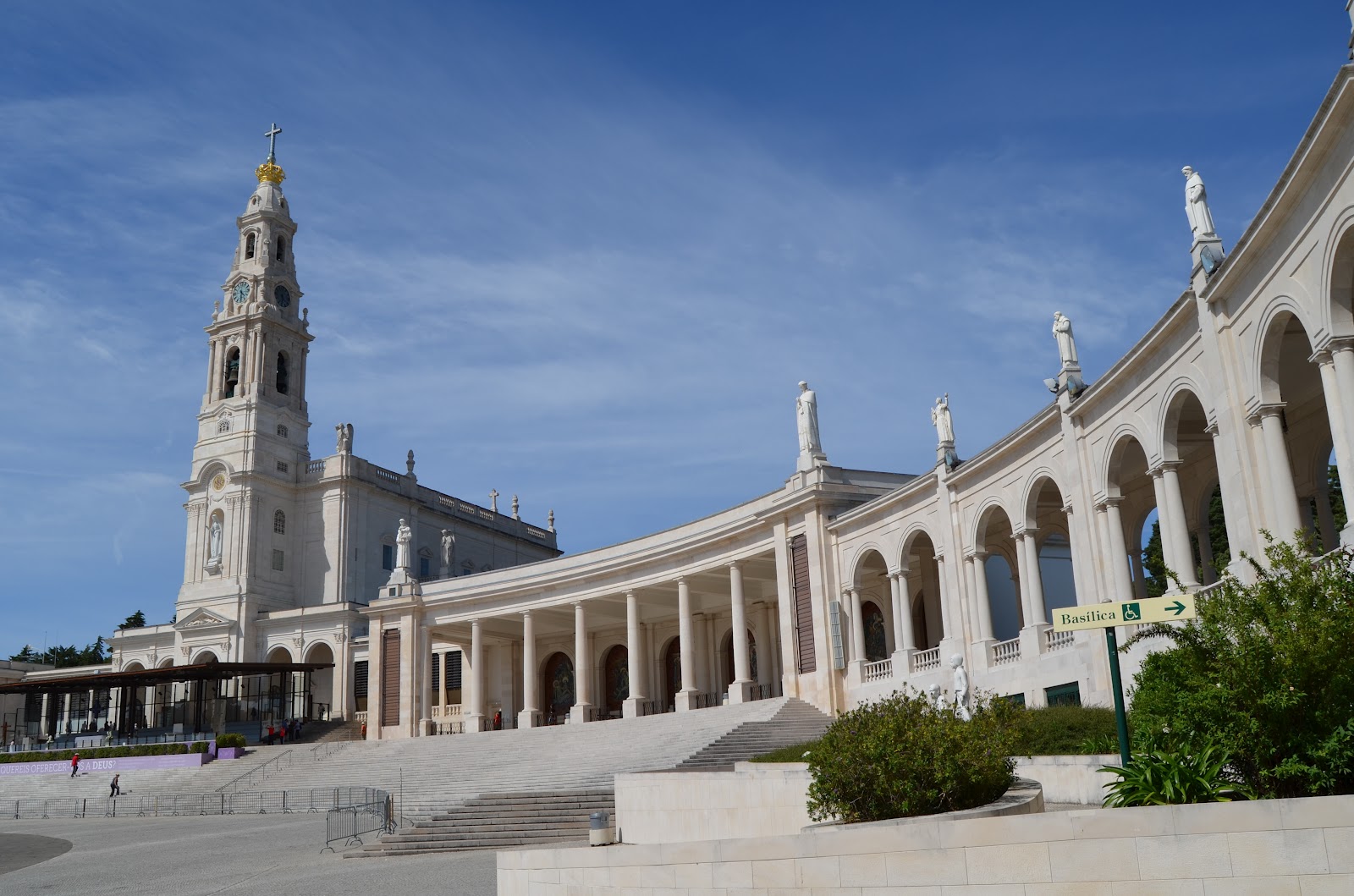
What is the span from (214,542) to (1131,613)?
6727cm

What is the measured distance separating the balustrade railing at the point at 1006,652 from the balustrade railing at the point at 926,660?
329 cm

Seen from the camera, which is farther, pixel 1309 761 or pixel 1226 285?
pixel 1226 285

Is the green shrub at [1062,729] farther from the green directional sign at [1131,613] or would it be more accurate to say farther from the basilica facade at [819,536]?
the green directional sign at [1131,613]

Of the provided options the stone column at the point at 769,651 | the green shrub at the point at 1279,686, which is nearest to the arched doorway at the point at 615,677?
the stone column at the point at 769,651

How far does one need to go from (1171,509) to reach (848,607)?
1563cm

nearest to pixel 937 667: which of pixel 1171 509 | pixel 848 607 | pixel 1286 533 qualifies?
pixel 848 607

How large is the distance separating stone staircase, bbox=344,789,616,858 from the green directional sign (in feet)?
51.7

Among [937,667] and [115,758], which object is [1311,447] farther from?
[115,758]

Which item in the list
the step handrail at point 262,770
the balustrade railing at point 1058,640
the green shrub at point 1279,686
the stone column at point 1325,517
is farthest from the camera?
the step handrail at point 262,770

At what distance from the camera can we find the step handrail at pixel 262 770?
4656 cm

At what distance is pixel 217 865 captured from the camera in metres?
24.9

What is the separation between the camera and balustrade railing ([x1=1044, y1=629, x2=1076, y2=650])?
91.6ft

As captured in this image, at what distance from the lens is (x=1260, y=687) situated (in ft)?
39.3

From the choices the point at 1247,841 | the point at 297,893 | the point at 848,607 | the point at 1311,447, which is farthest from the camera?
the point at 848,607
